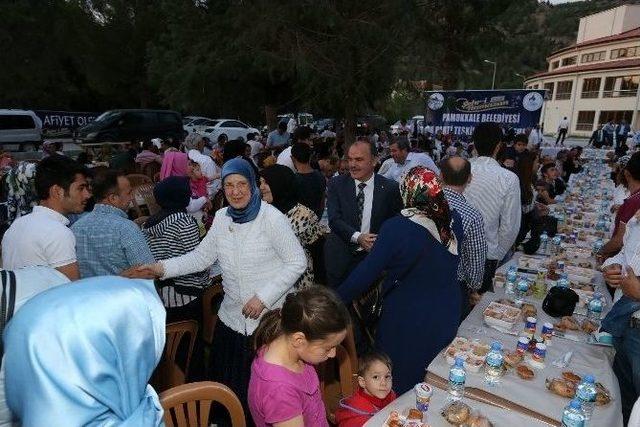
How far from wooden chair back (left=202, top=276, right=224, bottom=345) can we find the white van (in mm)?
18733

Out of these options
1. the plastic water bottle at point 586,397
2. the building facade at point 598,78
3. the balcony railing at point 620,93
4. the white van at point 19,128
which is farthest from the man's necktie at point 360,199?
the balcony railing at point 620,93

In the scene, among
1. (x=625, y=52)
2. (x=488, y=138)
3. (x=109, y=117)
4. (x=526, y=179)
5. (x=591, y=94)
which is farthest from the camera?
(x=591, y=94)

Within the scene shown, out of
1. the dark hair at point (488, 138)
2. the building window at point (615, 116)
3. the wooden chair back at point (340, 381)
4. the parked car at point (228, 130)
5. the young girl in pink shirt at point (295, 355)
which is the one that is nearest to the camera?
the young girl in pink shirt at point (295, 355)

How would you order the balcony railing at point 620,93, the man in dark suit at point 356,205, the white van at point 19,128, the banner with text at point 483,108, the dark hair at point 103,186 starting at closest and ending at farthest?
1. the dark hair at point 103,186
2. the man in dark suit at point 356,205
3. the banner with text at point 483,108
4. the white van at point 19,128
5. the balcony railing at point 620,93

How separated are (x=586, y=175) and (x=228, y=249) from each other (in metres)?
10.4

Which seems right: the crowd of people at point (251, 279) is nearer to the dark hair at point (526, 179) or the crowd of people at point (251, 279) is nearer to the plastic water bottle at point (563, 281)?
the plastic water bottle at point (563, 281)

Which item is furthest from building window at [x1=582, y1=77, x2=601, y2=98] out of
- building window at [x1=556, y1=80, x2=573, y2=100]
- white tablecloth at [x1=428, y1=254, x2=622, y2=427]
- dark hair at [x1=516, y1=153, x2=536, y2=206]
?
white tablecloth at [x1=428, y1=254, x2=622, y2=427]

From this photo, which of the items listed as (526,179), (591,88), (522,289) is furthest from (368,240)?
(591,88)

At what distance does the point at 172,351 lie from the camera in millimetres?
2602

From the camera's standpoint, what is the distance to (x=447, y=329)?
8.07 feet

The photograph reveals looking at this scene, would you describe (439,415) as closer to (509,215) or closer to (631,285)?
(631,285)

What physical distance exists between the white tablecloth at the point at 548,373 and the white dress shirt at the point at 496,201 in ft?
3.34

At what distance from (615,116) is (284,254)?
44783mm

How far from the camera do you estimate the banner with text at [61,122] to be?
2052 centimetres
